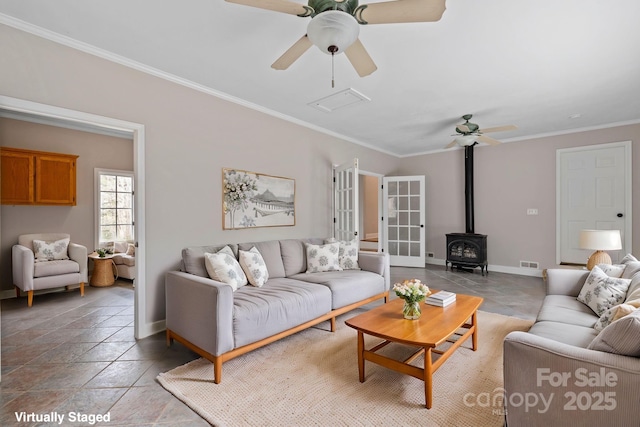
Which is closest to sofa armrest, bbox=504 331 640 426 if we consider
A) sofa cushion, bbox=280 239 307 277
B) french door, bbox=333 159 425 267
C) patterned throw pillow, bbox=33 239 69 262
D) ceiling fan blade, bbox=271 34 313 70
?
ceiling fan blade, bbox=271 34 313 70

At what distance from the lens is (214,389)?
2061mm

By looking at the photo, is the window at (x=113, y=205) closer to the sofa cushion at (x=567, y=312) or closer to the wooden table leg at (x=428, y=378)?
the wooden table leg at (x=428, y=378)

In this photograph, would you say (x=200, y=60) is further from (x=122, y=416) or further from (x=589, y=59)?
(x=589, y=59)

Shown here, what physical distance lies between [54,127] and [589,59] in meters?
6.89

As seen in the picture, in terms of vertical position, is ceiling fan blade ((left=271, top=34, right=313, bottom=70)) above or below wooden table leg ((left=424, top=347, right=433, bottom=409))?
above

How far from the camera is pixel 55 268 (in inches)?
165

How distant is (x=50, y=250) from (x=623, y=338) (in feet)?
20.1

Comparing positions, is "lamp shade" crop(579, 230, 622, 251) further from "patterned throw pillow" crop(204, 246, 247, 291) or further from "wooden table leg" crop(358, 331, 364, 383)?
"patterned throw pillow" crop(204, 246, 247, 291)

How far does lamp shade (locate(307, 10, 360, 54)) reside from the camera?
164 cm

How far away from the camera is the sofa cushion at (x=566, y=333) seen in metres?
1.80

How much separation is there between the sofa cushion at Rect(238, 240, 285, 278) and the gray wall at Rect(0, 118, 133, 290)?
11.7 feet

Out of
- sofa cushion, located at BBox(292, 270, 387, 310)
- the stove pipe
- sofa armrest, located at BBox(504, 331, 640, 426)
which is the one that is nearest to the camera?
sofa armrest, located at BBox(504, 331, 640, 426)

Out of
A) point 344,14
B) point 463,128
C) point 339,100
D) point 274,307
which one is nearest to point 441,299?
point 274,307

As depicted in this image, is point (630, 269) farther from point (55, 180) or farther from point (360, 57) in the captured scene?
point (55, 180)
